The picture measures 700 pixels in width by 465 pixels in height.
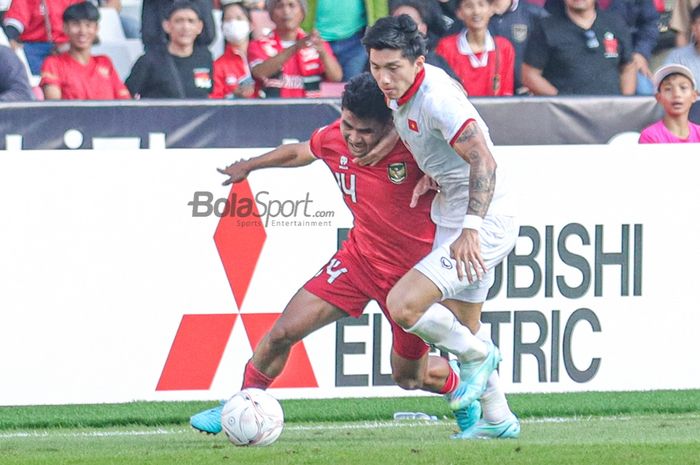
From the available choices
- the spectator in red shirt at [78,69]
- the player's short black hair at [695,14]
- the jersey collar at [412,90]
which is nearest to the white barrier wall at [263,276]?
the spectator in red shirt at [78,69]

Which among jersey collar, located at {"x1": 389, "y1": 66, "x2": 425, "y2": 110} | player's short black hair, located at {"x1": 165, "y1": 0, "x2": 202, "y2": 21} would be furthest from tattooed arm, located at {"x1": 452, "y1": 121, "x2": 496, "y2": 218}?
player's short black hair, located at {"x1": 165, "y1": 0, "x2": 202, "y2": 21}

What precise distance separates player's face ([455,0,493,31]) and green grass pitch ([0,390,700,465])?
323cm

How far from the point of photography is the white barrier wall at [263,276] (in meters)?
9.91

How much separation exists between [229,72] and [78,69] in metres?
1.25

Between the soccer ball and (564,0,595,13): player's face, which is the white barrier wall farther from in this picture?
the soccer ball

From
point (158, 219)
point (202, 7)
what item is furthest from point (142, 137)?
point (202, 7)

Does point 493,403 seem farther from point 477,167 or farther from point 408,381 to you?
point 477,167

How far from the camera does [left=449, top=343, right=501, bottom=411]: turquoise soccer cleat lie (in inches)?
288

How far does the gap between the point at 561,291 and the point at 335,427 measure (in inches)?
90.6

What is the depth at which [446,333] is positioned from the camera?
7.28m

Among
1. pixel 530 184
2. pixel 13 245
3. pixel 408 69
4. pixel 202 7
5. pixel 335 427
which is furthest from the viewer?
pixel 202 7

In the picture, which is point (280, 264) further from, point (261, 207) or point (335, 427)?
point (335, 427)

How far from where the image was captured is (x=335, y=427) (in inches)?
353

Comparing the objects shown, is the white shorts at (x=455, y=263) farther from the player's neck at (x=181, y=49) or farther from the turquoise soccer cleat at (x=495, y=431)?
the player's neck at (x=181, y=49)
